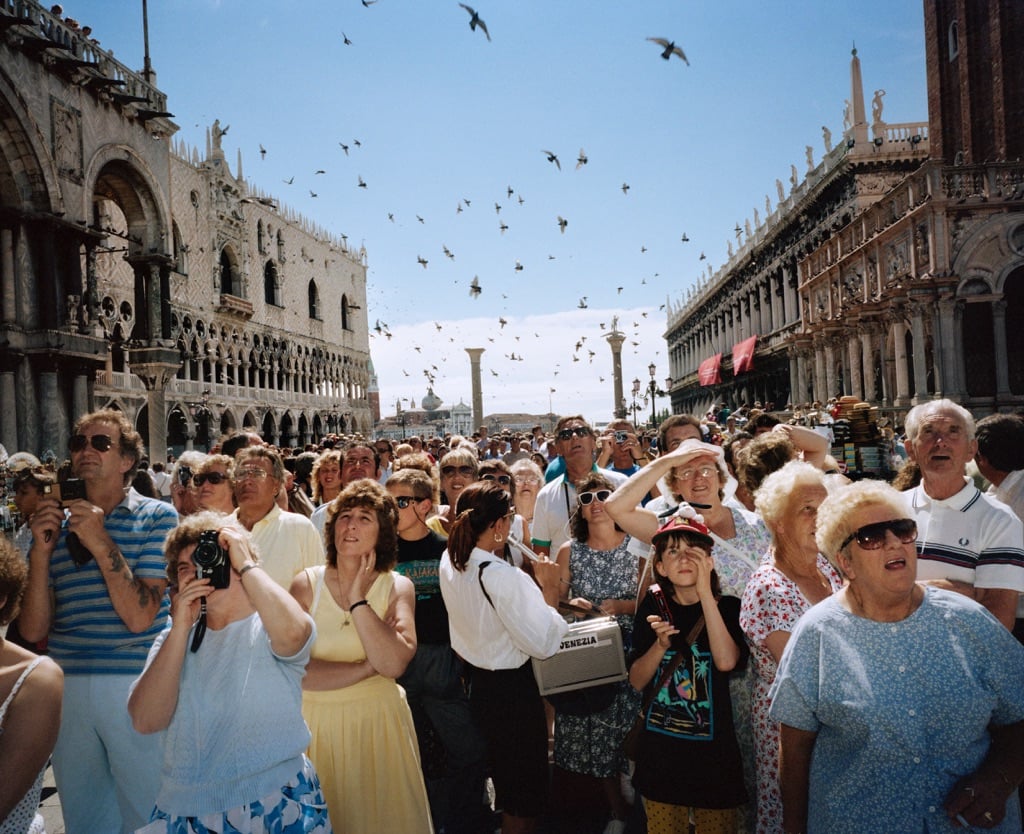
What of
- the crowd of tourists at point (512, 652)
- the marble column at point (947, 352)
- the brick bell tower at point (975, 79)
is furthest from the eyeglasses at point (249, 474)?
the brick bell tower at point (975, 79)

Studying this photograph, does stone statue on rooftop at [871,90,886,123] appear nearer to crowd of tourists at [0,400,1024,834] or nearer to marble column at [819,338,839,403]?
marble column at [819,338,839,403]

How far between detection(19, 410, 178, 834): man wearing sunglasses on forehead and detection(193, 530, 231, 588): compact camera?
1.04 meters

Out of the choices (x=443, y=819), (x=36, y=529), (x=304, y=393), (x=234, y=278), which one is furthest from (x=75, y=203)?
(x=304, y=393)

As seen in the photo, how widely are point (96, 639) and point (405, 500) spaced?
1.63m

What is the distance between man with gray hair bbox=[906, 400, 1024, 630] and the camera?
3.15 m

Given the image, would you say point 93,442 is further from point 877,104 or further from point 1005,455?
point 877,104

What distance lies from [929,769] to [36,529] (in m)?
3.51

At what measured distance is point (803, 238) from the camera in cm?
3058

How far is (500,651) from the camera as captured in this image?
3412 millimetres

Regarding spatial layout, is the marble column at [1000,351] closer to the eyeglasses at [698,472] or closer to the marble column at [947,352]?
the marble column at [947,352]

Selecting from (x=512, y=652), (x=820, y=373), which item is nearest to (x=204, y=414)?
(x=820, y=373)

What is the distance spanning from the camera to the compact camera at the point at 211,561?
7.99 feet

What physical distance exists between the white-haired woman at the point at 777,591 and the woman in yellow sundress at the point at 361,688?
1.42 m

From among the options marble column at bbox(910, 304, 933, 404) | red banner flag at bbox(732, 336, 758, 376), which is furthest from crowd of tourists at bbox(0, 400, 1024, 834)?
red banner flag at bbox(732, 336, 758, 376)
